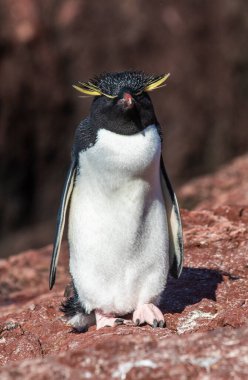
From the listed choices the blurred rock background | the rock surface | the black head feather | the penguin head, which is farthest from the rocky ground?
the blurred rock background

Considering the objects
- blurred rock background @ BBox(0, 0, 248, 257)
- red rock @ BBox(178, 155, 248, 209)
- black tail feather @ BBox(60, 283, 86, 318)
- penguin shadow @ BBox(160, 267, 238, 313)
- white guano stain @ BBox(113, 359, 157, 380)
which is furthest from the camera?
blurred rock background @ BBox(0, 0, 248, 257)

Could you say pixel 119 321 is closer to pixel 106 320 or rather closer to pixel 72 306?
pixel 106 320

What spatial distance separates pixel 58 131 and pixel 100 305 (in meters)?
7.90

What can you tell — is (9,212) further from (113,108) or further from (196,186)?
(113,108)

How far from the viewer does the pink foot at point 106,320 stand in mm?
5141

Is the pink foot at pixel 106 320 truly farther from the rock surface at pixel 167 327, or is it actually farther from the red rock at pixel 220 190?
the red rock at pixel 220 190

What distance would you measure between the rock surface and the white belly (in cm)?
22

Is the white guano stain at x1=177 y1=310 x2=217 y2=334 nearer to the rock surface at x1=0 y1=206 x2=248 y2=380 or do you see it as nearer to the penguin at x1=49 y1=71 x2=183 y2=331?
the rock surface at x1=0 y1=206 x2=248 y2=380

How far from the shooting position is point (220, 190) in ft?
31.5

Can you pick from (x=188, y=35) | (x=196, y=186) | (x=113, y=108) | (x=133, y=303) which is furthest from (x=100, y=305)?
(x=188, y=35)

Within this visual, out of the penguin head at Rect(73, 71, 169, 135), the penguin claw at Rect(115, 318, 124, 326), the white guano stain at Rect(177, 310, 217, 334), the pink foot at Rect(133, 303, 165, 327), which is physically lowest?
the white guano stain at Rect(177, 310, 217, 334)

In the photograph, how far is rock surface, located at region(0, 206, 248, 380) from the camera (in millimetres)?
3844

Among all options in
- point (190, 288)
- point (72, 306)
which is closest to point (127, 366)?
point (72, 306)

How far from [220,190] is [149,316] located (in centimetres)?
461
